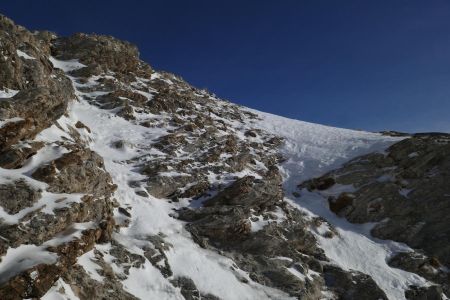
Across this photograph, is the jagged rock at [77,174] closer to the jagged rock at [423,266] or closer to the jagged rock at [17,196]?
the jagged rock at [17,196]

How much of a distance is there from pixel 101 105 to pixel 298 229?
20.5 meters

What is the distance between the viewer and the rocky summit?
50.1 feet

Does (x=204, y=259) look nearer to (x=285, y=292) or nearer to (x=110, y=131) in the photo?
(x=285, y=292)

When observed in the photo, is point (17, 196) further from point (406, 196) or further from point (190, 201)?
point (406, 196)

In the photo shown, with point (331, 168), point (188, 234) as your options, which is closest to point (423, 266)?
point (331, 168)

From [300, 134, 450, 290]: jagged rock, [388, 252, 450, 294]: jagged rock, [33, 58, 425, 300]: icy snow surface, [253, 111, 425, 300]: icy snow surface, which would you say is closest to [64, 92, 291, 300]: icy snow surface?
[33, 58, 425, 300]: icy snow surface

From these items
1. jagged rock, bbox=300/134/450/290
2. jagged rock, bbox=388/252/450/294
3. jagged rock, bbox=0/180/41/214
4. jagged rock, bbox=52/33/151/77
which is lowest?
jagged rock, bbox=0/180/41/214

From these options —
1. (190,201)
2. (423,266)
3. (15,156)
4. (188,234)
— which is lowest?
(15,156)

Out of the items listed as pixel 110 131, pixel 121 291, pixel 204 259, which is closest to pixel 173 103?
pixel 110 131

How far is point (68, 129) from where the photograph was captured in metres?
24.1

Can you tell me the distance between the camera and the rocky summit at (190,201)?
601 inches

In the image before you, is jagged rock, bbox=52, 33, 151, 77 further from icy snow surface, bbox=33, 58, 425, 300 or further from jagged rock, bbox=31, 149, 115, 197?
jagged rock, bbox=31, 149, 115, 197

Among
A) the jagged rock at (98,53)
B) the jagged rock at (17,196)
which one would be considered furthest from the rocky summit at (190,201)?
the jagged rock at (98,53)

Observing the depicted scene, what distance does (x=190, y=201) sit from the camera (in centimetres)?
2470
